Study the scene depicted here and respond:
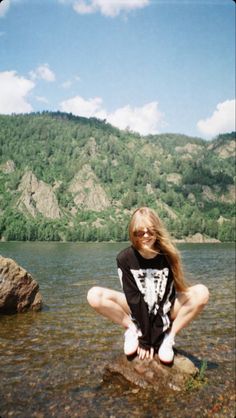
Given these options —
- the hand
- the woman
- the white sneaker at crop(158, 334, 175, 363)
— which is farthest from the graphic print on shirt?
the hand

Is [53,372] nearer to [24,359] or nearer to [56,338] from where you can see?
[24,359]

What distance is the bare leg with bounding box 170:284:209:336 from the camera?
666 centimetres

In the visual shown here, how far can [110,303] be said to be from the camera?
6.71 metres

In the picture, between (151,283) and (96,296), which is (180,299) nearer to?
(151,283)

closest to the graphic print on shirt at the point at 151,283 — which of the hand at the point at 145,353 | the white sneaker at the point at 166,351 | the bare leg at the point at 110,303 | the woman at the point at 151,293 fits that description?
the woman at the point at 151,293

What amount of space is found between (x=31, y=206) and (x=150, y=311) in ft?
643

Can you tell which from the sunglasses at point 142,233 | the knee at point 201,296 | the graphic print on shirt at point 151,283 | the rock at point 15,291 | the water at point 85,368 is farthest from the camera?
the rock at point 15,291

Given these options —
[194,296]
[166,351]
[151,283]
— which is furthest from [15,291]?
[194,296]

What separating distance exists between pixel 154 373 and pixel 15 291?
8.73m

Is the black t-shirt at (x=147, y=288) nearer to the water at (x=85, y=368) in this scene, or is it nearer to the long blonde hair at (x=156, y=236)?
the long blonde hair at (x=156, y=236)

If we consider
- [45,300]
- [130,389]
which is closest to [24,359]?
[130,389]

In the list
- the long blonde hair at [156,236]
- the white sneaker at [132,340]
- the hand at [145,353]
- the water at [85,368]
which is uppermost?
the long blonde hair at [156,236]

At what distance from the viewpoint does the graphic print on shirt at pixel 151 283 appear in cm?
640

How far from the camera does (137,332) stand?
6695 mm
